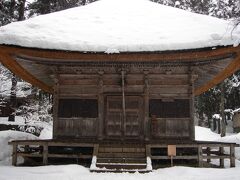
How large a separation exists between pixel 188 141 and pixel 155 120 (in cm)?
151

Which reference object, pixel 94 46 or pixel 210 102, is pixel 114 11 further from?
pixel 210 102

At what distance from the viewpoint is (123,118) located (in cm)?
1361

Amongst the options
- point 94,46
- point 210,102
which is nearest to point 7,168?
point 94,46

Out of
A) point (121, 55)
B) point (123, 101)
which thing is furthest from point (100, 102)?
point (121, 55)

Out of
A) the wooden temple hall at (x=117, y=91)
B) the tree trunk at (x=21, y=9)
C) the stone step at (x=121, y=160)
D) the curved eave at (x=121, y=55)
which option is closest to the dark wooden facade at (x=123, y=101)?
the wooden temple hall at (x=117, y=91)

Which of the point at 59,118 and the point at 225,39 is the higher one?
the point at 225,39

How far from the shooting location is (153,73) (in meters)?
13.7

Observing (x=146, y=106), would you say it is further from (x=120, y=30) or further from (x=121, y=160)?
(x=120, y=30)

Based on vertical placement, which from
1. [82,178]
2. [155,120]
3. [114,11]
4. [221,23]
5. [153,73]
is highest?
[114,11]

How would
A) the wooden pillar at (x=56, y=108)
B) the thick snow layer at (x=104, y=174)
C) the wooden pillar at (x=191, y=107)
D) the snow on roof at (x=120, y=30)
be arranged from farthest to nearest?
the wooden pillar at (x=56, y=108)
the wooden pillar at (x=191, y=107)
the snow on roof at (x=120, y=30)
the thick snow layer at (x=104, y=174)

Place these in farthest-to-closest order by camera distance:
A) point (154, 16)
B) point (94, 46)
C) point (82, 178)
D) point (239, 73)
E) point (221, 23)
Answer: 1. point (239, 73)
2. point (154, 16)
3. point (221, 23)
4. point (94, 46)
5. point (82, 178)

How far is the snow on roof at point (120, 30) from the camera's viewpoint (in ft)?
39.4

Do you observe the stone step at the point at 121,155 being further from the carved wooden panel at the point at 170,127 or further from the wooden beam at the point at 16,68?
the wooden beam at the point at 16,68

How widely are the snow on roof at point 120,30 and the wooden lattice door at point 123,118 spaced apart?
96.7 inches
